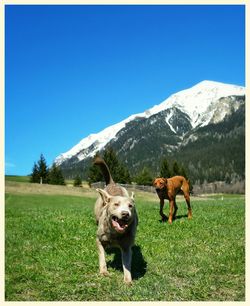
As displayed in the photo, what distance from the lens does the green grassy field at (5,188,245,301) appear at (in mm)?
9953

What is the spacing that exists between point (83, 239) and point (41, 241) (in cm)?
158

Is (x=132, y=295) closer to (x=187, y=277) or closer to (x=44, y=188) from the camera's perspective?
Result: (x=187, y=277)

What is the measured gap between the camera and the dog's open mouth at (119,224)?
1042 centimetres

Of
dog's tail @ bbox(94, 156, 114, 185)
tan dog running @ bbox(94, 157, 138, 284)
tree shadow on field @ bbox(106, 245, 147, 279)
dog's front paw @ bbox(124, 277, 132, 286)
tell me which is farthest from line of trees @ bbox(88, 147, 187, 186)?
dog's front paw @ bbox(124, 277, 132, 286)

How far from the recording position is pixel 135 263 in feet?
41.9

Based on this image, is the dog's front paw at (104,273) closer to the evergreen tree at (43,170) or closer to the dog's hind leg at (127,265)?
the dog's hind leg at (127,265)

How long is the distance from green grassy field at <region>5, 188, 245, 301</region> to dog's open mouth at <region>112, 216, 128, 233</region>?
1.40 metres

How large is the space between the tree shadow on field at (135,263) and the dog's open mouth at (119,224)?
176 centimetres

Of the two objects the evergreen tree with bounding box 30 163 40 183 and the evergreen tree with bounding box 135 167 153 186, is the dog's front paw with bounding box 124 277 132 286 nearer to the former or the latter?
the evergreen tree with bounding box 30 163 40 183

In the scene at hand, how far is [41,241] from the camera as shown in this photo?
51.5ft

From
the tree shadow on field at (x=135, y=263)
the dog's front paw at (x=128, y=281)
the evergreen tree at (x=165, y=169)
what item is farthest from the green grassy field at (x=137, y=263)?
the evergreen tree at (x=165, y=169)

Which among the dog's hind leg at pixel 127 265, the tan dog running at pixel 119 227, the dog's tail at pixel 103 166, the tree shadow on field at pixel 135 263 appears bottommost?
the tree shadow on field at pixel 135 263

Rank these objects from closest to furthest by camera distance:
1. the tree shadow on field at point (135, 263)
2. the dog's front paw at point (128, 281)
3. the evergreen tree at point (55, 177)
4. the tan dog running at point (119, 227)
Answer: the tan dog running at point (119, 227), the dog's front paw at point (128, 281), the tree shadow on field at point (135, 263), the evergreen tree at point (55, 177)
